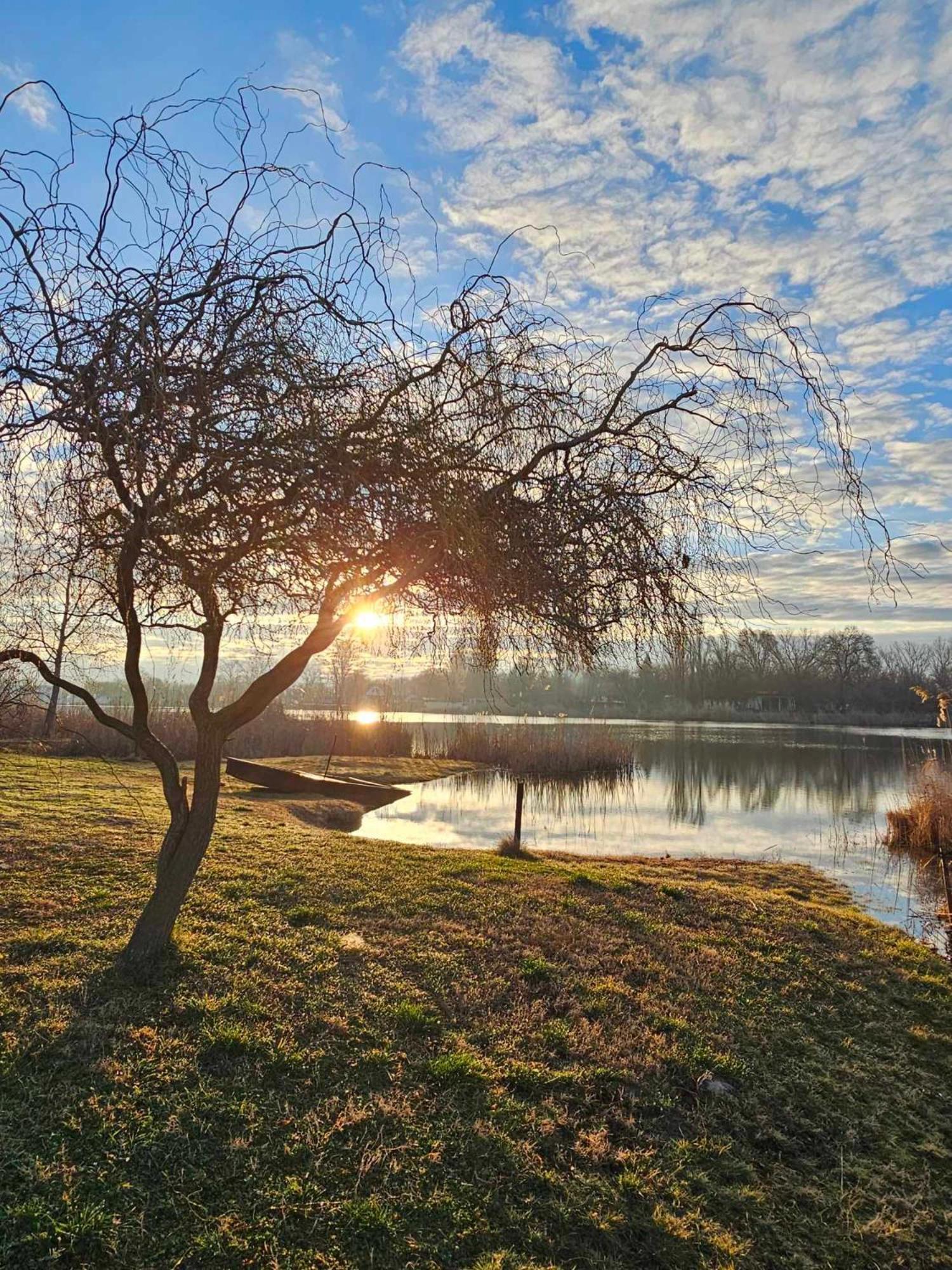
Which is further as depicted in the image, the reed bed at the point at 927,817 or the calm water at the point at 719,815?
the reed bed at the point at 927,817

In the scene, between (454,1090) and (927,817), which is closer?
(454,1090)

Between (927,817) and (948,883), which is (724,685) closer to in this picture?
(948,883)

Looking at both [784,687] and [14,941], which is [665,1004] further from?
[784,687]

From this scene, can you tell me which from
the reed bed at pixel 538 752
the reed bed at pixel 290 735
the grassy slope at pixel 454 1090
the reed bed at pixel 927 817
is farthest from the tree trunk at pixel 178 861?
the reed bed at pixel 538 752

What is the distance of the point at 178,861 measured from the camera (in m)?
4.59

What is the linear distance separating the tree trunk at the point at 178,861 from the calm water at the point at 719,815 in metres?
8.30

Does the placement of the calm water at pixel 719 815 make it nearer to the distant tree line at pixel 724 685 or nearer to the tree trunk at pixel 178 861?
the distant tree line at pixel 724 685

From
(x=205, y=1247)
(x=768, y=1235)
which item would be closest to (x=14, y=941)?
(x=205, y=1247)

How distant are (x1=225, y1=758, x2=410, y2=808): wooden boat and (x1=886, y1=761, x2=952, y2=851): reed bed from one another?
11615 millimetres

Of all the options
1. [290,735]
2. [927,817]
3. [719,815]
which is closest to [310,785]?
[719,815]

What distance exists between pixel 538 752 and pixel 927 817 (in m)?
15.1

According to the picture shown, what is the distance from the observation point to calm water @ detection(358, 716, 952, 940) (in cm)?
1285

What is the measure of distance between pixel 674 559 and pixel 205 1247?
3.31 metres

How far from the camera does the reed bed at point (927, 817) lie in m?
13.6
